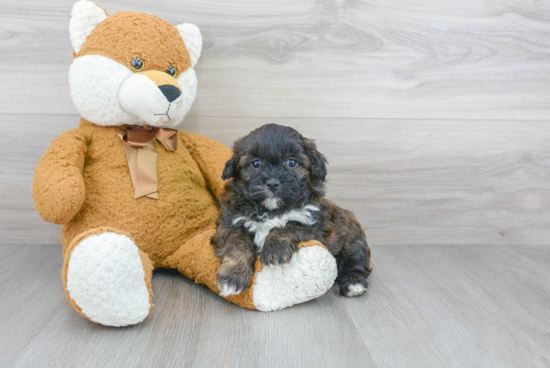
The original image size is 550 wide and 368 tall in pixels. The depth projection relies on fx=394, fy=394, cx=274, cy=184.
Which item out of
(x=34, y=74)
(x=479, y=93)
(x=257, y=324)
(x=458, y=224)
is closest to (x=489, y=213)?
(x=458, y=224)

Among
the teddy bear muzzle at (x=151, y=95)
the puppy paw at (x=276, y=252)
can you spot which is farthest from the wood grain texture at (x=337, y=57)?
the puppy paw at (x=276, y=252)

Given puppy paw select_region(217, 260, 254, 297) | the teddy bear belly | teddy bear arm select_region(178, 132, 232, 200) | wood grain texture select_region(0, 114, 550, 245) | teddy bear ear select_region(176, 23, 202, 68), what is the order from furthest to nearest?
wood grain texture select_region(0, 114, 550, 245) → teddy bear arm select_region(178, 132, 232, 200) → teddy bear ear select_region(176, 23, 202, 68) → the teddy bear belly → puppy paw select_region(217, 260, 254, 297)

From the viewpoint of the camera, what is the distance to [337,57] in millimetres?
2141

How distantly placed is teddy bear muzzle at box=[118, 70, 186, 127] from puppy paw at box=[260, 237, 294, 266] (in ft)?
2.27

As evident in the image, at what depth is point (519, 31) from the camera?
2191mm

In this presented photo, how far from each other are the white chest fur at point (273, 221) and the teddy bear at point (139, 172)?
0.12 m

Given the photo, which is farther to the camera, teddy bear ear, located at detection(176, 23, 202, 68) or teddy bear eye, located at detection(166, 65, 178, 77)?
teddy bear ear, located at detection(176, 23, 202, 68)

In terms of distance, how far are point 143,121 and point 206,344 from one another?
0.95m

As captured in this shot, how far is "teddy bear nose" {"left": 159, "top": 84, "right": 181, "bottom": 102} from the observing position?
156cm

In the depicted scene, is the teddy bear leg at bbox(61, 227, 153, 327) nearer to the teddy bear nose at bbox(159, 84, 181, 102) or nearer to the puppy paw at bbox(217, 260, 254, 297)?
the puppy paw at bbox(217, 260, 254, 297)

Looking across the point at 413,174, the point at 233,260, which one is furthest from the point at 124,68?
the point at 413,174

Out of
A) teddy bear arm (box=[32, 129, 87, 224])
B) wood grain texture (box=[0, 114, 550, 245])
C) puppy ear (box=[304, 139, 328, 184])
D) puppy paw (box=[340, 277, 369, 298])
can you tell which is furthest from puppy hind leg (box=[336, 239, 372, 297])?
teddy bear arm (box=[32, 129, 87, 224])

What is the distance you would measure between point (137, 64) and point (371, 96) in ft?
4.08

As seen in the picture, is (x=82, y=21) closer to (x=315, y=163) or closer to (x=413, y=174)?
(x=315, y=163)
